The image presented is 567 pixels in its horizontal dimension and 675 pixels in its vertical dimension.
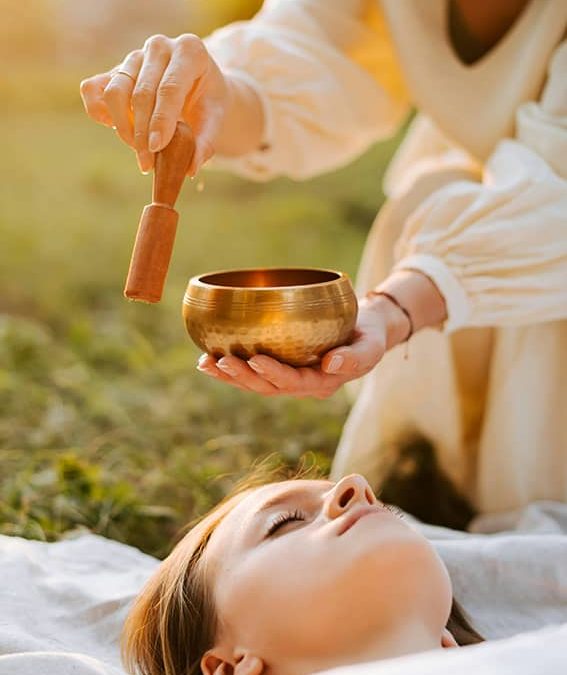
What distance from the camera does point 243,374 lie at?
168 cm

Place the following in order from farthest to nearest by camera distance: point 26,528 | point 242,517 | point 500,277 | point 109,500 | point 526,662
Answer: point 109,500
point 26,528
point 500,277
point 242,517
point 526,662

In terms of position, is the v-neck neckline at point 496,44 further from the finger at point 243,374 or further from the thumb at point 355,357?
the finger at point 243,374

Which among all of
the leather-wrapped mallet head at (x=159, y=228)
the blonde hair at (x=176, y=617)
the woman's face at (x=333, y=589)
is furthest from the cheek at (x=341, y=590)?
the leather-wrapped mallet head at (x=159, y=228)

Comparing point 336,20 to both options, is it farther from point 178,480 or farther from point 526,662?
point 526,662

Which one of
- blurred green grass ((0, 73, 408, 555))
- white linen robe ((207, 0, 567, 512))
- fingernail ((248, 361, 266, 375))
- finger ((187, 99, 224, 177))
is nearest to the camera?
fingernail ((248, 361, 266, 375))

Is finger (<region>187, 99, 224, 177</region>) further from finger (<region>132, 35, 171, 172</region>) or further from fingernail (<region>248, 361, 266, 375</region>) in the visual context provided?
fingernail (<region>248, 361, 266, 375</region>)

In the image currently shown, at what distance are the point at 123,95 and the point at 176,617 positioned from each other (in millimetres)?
867

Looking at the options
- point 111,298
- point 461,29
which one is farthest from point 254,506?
point 111,298

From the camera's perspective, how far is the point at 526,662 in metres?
1.22

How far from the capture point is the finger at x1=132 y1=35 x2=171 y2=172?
5.42 feet

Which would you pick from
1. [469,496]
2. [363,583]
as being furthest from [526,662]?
[469,496]

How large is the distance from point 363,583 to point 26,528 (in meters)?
1.17

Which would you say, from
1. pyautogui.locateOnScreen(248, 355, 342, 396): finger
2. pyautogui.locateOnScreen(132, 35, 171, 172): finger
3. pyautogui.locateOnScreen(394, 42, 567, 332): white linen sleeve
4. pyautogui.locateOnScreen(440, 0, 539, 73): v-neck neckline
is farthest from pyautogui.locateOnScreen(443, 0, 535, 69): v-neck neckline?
pyautogui.locateOnScreen(248, 355, 342, 396): finger

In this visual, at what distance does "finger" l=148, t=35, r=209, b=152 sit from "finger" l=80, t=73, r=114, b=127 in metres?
0.11
